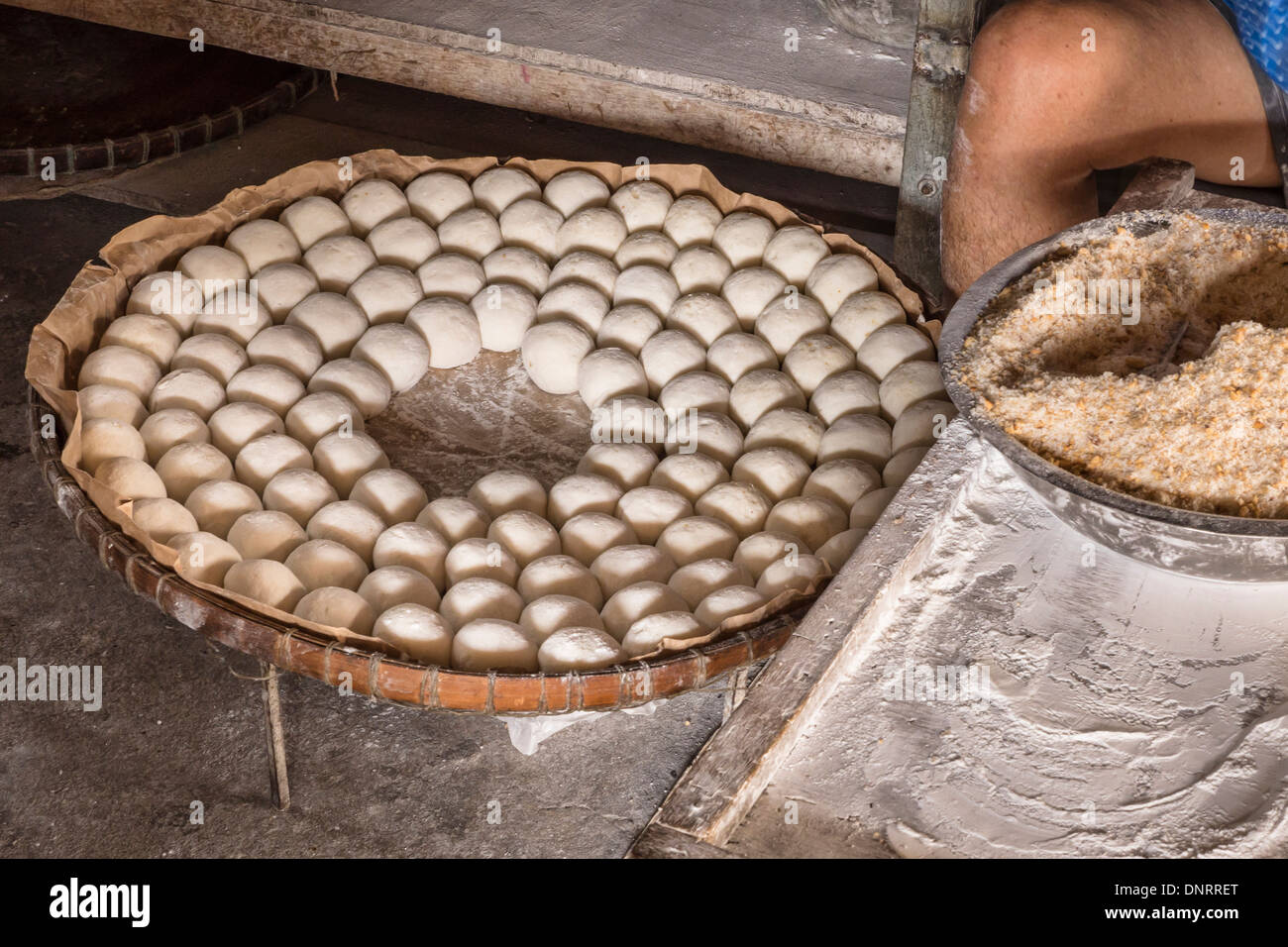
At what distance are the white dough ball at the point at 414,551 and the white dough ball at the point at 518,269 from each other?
714 millimetres

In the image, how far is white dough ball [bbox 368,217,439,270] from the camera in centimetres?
240

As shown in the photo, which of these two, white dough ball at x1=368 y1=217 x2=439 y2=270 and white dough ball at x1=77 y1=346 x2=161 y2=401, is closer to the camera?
white dough ball at x1=77 y1=346 x2=161 y2=401

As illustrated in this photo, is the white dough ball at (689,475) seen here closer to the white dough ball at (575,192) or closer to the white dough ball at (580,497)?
the white dough ball at (580,497)

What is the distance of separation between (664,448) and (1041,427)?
0.93 m

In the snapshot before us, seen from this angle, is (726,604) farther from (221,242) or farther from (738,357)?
(221,242)

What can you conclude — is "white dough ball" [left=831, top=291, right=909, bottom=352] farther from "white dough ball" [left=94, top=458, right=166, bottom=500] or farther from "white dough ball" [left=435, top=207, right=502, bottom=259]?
"white dough ball" [left=94, top=458, right=166, bottom=500]

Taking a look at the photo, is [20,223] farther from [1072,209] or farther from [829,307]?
[1072,209]

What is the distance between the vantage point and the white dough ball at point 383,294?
2.31 meters

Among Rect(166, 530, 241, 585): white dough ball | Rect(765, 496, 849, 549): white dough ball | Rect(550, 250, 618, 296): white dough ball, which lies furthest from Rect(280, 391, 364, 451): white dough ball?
Rect(765, 496, 849, 549): white dough ball

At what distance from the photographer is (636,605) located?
1764 mm

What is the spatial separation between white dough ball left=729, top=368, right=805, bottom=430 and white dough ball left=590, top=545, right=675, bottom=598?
1.29ft

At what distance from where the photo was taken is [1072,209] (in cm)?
238

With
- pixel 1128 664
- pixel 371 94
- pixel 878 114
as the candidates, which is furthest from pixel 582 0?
pixel 1128 664

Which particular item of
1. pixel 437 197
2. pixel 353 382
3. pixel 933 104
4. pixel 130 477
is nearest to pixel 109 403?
pixel 130 477
